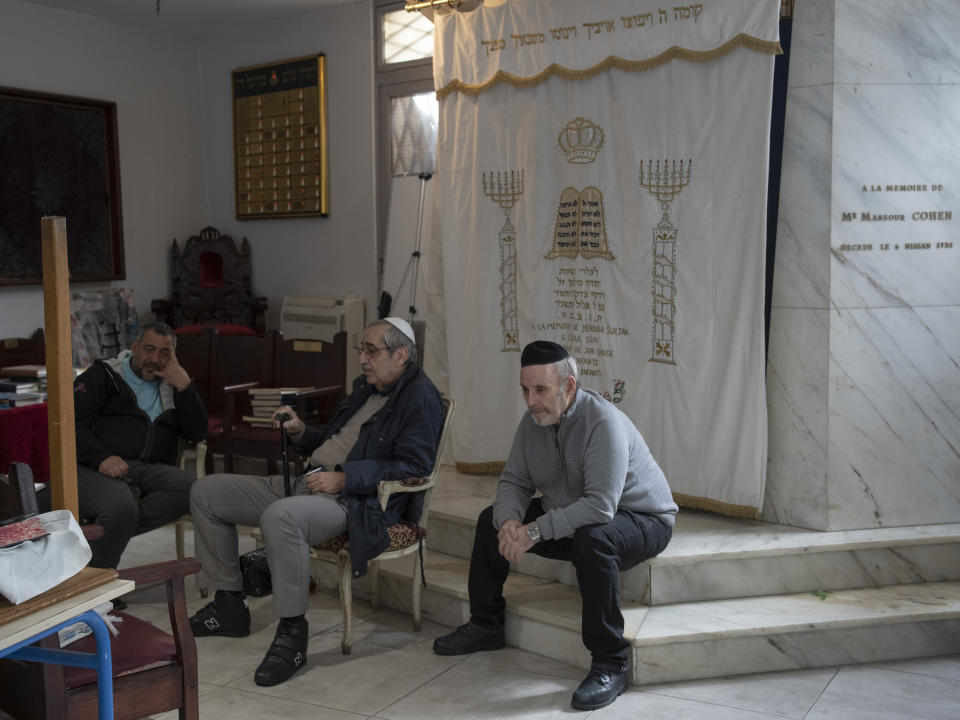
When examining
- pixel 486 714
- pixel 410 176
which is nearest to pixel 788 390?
pixel 486 714

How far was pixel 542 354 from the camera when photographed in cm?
339

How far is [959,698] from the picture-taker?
3.24 metres

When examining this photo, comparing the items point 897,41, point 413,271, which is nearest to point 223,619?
point 413,271

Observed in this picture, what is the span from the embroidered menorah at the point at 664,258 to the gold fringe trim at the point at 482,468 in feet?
3.56

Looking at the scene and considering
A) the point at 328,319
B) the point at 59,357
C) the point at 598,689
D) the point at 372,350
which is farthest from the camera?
the point at 328,319

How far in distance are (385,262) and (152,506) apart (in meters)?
3.00

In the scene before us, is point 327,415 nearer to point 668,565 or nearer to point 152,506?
point 152,506

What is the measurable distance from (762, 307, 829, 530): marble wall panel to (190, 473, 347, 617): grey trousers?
1905 millimetres

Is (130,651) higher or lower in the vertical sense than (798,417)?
lower

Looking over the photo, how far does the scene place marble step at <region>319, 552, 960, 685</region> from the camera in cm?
346

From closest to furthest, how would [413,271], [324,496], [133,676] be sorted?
[133,676]
[324,496]
[413,271]

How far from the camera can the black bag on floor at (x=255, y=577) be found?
4.28m

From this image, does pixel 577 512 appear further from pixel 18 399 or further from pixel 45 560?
pixel 18 399

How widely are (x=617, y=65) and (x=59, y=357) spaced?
3.03m
